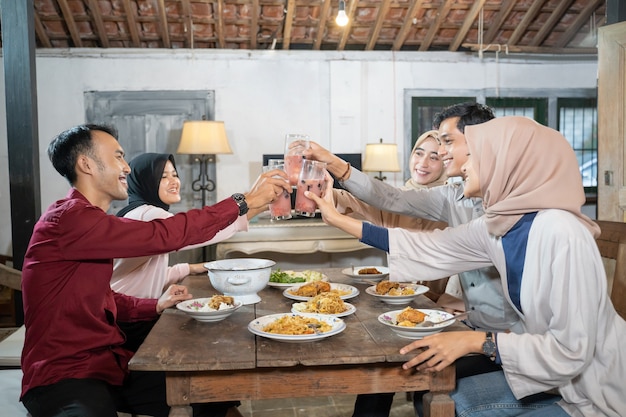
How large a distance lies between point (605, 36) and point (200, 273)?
339 cm

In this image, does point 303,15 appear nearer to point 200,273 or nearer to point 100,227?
point 200,273

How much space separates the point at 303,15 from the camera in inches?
250

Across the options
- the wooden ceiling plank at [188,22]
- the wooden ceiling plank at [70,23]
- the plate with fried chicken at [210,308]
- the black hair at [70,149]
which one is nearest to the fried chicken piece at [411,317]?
the plate with fried chicken at [210,308]

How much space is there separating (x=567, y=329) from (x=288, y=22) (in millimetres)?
5163

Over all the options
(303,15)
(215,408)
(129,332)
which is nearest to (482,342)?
(215,408)

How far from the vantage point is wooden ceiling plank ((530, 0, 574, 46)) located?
6352 mm

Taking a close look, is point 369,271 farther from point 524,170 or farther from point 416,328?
point 524,170

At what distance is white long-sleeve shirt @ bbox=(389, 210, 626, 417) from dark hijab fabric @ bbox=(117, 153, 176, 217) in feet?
6.61

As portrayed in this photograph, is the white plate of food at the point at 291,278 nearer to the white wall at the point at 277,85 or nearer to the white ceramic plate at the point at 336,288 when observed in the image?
the white ceramic plate at the point at 336,288

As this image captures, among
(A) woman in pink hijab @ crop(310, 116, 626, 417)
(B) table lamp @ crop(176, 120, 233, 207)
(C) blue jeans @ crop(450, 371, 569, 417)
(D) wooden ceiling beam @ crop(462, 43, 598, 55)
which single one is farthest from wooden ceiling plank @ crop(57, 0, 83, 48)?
(C) blue jeans @ crop(450, 371, 569, 417)

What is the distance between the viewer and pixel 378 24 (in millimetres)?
6277

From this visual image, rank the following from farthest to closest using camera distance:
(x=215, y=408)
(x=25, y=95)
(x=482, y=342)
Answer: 1. (x=25, y=95)
2. (x=215, y=408)
3. (x=482, y=342)

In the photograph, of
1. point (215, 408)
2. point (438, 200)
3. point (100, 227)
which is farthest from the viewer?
point (438, 200)

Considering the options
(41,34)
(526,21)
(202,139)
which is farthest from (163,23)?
(526,21)
